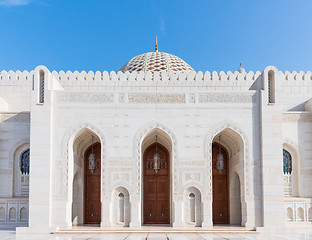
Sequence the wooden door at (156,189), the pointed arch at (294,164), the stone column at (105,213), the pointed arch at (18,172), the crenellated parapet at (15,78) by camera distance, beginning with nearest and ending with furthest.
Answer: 1. the stone column at (105,213)
2. the pointed arch at (294,164)
3. the pointed arch at (18,172)
4. the wooden door at (156,189)
5. the crenellated parapet at (15,78)

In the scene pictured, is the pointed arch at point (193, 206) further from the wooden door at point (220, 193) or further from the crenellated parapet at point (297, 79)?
the crenellated parapet at point (297, 79)

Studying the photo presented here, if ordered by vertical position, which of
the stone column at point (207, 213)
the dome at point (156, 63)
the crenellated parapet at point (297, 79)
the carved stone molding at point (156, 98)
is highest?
the dome at point (156, 63)

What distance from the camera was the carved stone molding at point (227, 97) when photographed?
41.5ft

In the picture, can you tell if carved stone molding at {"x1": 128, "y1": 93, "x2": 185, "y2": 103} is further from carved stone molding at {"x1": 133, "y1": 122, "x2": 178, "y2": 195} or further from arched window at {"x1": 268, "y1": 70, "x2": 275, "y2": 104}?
arched window at {"x1": 268, "y1": 70, "x2": 275, "y2": 104}

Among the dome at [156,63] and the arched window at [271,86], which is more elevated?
the dome at [156,63]

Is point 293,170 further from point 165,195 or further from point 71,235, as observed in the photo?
point 71,235

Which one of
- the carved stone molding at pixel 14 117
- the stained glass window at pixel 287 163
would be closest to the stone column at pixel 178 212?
the stained glass window at pixel 287 163

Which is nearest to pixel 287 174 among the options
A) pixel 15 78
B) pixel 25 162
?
pixel 25 162

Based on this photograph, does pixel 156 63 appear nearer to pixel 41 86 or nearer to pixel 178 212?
pixel 41 86

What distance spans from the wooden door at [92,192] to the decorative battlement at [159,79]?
7.70ft

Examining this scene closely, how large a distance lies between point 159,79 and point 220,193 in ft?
13.7

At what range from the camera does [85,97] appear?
12.6m

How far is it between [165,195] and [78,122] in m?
3.86

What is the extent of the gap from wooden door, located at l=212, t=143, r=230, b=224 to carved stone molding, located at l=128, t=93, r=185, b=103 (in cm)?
276
